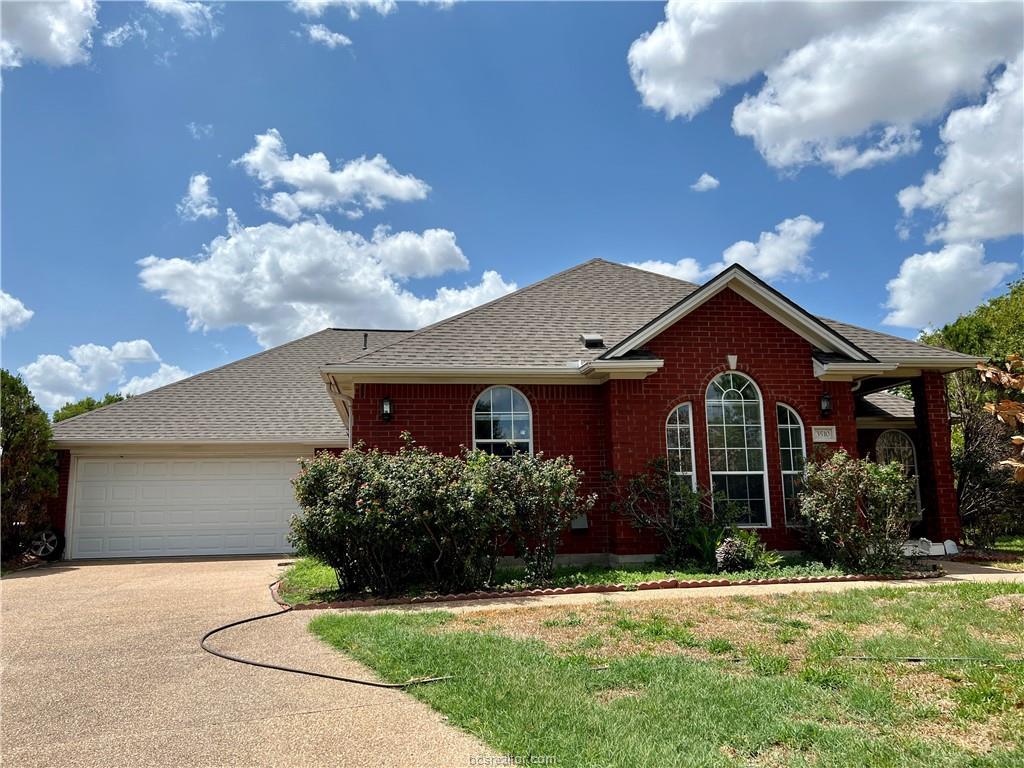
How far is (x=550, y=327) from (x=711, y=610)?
7194 millimetres

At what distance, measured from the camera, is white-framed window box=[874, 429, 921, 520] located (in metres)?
15.4

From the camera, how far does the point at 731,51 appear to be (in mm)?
10820

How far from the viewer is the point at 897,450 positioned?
1555 centimetres

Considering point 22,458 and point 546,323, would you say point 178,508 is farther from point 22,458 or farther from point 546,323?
point 546,323

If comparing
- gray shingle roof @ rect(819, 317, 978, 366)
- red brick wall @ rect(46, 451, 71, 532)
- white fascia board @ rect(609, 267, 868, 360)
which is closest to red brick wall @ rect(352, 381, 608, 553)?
white fascia board @ rect(609, 267, 868, 360)

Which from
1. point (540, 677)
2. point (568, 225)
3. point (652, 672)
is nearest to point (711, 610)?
point (652, 672)

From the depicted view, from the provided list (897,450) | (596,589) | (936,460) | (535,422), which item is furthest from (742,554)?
(897,450)

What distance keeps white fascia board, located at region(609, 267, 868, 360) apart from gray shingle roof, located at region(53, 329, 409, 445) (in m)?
8.81

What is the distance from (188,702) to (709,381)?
965cm

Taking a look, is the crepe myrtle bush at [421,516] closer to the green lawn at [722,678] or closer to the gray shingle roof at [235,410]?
the green lawn at [722,678]

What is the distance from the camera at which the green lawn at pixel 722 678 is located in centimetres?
391

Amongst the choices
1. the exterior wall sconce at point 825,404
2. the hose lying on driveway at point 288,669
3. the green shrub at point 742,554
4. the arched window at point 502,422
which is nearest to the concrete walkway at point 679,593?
the green shrub at point 742,554

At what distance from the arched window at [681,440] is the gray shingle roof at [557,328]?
72.5 inches

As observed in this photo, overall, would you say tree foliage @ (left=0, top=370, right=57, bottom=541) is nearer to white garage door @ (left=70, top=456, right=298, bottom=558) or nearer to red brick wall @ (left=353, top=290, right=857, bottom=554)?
white garage door @ (left=70, top=456, right=298, bottom=558)
